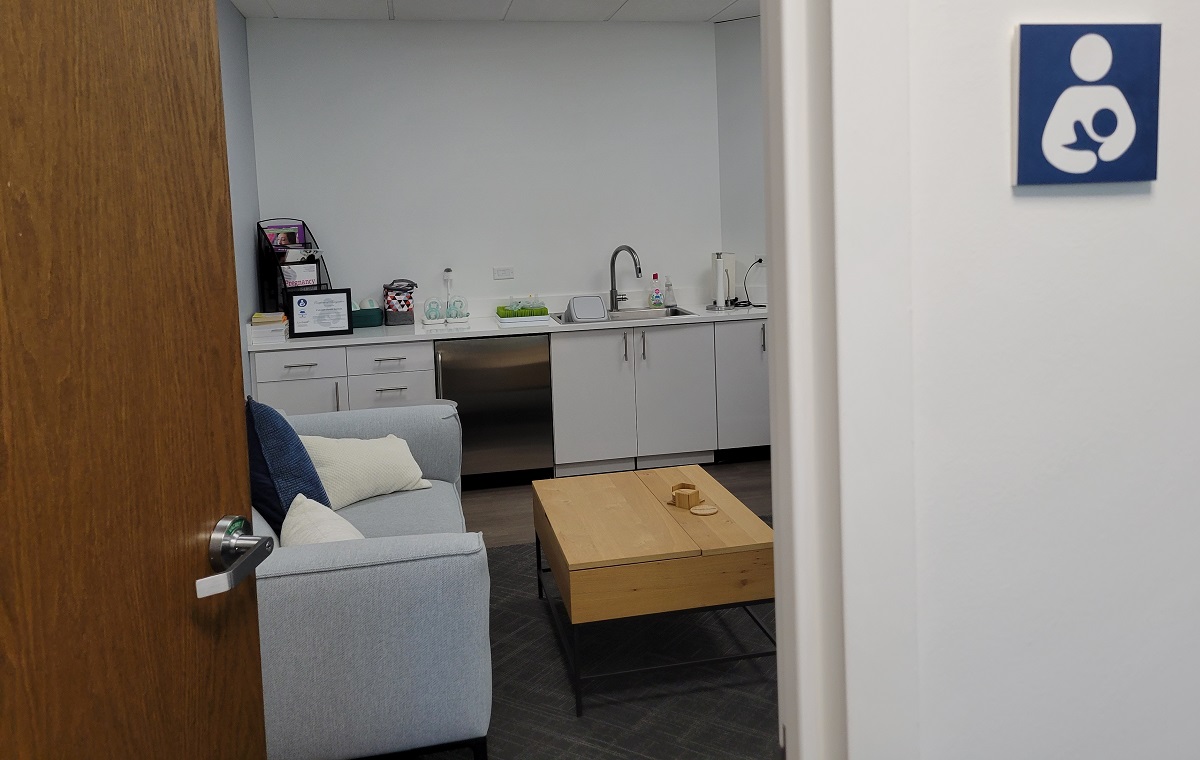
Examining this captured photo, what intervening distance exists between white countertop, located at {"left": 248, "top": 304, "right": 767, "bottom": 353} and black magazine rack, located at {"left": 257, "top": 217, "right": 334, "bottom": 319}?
25 cm

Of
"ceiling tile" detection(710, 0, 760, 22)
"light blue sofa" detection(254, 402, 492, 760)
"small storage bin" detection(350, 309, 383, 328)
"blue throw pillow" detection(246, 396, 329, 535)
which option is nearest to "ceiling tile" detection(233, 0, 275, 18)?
"small storage bin" detection(350, 309, 383, 328)

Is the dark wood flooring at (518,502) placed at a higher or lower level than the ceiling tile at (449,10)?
lower

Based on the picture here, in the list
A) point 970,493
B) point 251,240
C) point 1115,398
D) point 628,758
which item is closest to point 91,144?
point 970,493

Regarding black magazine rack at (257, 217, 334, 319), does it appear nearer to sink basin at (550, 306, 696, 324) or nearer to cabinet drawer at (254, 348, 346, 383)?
cabinet drawer at (254, 348, 346, 383)

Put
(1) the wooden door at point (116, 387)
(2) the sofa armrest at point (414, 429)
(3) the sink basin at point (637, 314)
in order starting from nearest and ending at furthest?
(1) the wooden door at point (116, 387) → (2) the sofa armrest at point (414, 429) → (3) the sink basin at point (637, 314)

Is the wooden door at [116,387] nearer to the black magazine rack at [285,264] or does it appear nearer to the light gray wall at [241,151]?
the light gray wall at [241,151]

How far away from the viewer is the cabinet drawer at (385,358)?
15.5 ft

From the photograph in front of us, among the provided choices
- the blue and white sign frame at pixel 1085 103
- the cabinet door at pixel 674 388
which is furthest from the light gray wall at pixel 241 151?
the blue and white sign frame at pixel 1085 103

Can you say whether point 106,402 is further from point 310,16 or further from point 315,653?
point 310,16

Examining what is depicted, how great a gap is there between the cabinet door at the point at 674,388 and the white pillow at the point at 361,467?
1.76 metres

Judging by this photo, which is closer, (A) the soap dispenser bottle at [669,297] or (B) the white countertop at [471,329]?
(B) the white countertop at [471,329]

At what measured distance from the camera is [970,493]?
943mm

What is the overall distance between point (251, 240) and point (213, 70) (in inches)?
152

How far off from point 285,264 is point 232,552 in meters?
3.87
